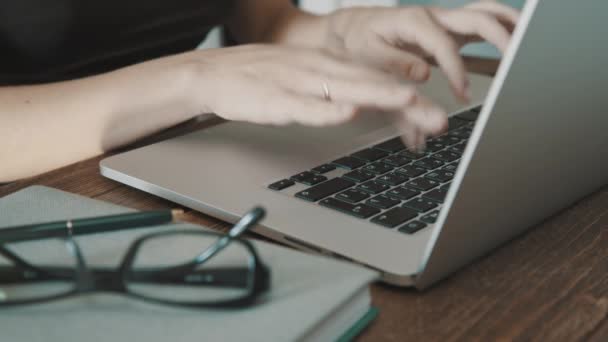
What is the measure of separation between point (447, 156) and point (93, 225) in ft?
1.00

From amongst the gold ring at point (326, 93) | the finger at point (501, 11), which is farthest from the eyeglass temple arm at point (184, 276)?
the finger at point (501, 11)

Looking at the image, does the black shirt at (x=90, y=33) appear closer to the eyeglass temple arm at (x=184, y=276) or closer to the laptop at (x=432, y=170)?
the laptop at (x=432, y=170)

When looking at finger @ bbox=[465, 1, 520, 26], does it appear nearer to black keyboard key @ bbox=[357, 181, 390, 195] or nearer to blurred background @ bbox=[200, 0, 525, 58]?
black keyboard key @ bbox=[357, 181, 390, 195]

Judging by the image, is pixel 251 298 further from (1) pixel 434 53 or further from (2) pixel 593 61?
(1) pixel 434 53

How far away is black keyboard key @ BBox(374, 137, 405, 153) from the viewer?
546 millimetres

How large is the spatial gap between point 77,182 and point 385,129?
28 cm

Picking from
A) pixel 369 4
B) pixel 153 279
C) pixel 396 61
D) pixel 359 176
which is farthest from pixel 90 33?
pixel 369 4

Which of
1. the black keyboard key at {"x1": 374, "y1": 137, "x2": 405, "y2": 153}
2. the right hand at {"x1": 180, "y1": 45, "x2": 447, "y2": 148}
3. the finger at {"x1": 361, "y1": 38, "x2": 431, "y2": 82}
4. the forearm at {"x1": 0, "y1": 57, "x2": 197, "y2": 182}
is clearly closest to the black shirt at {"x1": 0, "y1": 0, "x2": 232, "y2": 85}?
the forearm at {"x1": 0, "y1": 57, "x2": 197, "y2": 182}

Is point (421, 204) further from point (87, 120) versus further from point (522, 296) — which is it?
point (87, 120)

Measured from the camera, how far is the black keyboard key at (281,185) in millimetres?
467

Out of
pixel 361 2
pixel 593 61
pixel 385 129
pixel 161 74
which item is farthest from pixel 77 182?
pixel 361 2

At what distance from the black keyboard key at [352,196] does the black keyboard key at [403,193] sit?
0.06ft

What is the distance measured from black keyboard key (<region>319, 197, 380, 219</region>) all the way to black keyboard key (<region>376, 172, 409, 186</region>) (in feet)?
0.16

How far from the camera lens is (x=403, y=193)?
449 mm
